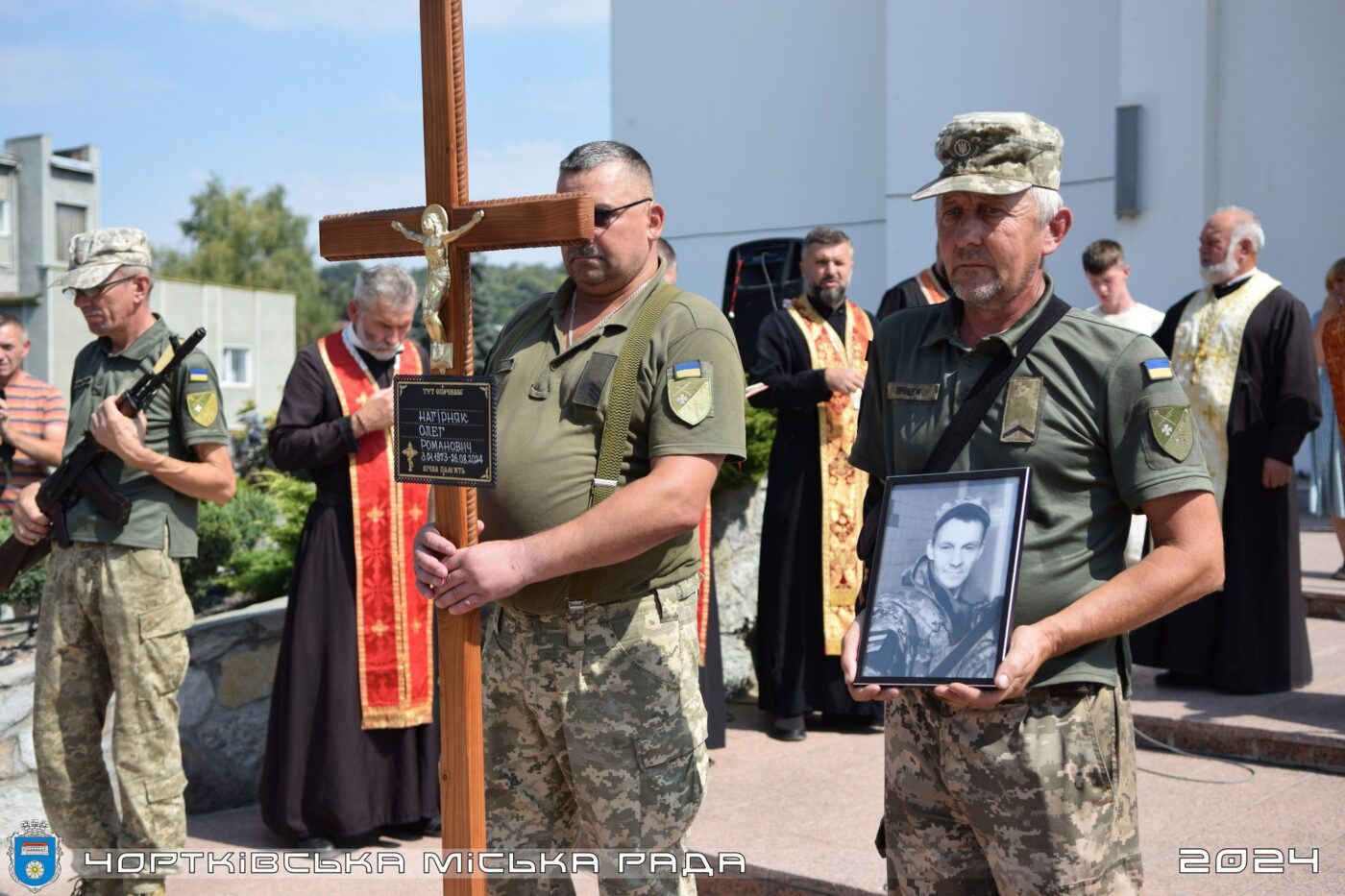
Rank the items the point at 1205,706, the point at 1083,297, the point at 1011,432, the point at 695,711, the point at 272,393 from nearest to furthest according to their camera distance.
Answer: the point at 1011,432 → the point at 695,711 → the point at 1205,706 → the point at 1083,297 → the point at 272,393

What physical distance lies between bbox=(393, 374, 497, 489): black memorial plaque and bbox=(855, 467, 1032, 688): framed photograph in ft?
2.72

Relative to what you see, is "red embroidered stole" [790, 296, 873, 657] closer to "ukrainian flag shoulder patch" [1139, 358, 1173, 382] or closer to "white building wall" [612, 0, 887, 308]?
"ukrainian flag shoulder patch" [1139, 358, 1173, 382]

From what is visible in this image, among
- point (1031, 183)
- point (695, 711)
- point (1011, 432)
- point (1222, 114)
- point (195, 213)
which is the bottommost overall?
point (695, 711)

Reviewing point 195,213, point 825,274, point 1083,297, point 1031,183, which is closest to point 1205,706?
point 825,274

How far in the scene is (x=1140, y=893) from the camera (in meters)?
2.65

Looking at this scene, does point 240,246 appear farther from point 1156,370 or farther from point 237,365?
point 1156,370

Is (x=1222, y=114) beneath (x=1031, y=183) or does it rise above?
above

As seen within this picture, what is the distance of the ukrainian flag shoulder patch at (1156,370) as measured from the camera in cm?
255

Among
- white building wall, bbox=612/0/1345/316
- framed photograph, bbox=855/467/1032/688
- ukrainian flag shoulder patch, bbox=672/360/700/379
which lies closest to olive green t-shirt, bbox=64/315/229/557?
ukrainian flag shoulder patch, bbox=672/360/700/379

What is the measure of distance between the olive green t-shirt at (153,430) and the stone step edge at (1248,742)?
14.2 feet

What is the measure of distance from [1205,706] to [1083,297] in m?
9.55

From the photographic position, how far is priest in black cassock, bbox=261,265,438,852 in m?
5.43

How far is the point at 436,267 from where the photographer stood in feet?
9.70

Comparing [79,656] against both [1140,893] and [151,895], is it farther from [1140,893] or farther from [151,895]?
[1140,893]
